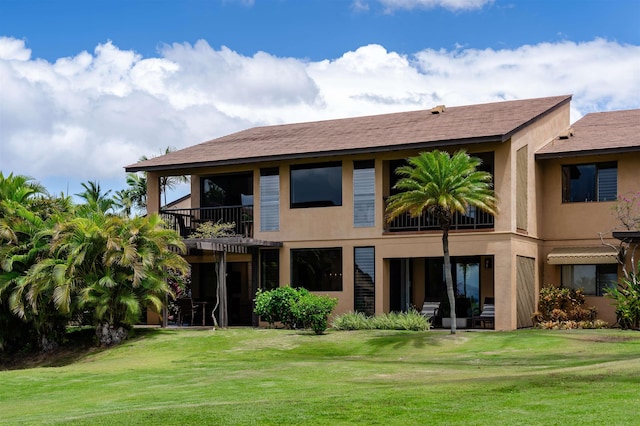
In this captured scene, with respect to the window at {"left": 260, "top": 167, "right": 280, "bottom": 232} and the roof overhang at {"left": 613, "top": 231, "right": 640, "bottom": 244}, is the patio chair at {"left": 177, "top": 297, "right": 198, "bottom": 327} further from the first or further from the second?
the roof overhang at {"left": 613, "top": 231, "right": 640, "bottom": 244}

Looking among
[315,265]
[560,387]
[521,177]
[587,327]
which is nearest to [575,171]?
[521,177]

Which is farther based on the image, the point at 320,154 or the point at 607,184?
the point at 320,154

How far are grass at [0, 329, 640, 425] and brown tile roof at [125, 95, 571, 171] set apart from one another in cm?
653

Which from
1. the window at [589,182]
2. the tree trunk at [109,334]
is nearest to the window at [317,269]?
the tree trunk at [109,334]

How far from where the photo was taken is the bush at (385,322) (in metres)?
28.4

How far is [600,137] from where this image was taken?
3166 cm

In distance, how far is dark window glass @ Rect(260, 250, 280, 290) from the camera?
107ft

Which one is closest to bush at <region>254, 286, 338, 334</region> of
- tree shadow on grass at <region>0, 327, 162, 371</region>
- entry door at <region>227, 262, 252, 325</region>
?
tree shadow on grass at <region>0, 327, 162, 371</region>

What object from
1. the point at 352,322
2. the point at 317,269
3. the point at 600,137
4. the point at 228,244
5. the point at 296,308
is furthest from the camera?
the point at 317,269

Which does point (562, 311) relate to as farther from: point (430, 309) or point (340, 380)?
point (340, 380)

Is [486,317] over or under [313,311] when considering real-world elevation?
under

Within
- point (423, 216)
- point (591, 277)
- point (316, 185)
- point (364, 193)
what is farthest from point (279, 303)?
point (591, 277)

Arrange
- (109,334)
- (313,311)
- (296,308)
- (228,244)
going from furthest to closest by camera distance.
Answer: (228,244) < (109,334) < (296,308) < (313,311)

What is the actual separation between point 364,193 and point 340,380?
14.4 meters
